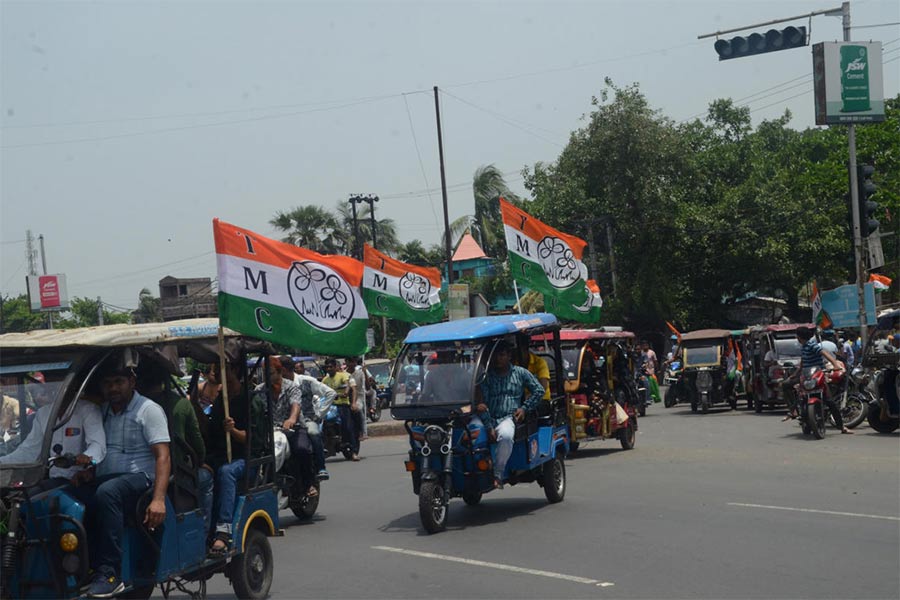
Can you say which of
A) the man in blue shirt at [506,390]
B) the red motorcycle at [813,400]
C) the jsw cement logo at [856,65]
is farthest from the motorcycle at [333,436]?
the jsw cement logo at [856,65]

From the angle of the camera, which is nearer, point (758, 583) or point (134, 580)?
point (134, 580)

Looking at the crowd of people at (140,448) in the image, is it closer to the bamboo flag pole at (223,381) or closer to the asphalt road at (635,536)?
the bamboo flag pole at (223,381)

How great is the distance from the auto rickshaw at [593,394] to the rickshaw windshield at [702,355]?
392 inches

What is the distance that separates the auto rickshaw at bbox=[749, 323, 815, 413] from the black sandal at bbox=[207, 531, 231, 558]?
19.0 metres

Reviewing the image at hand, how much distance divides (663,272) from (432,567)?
3336 centimetres

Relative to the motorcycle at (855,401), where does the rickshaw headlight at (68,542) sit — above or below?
Result: above

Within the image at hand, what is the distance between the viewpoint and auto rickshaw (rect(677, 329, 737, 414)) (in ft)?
86.3

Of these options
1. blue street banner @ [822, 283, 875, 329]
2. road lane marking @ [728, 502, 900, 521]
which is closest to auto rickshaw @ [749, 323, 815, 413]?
blue street banner @ [822, 283, 875, 329]

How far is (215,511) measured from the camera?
721cm

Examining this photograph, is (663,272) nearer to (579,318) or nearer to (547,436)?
(579,318)

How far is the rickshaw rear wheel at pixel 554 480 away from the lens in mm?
11797

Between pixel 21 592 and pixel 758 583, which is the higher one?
pixel 21 592

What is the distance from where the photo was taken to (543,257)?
1988 cm

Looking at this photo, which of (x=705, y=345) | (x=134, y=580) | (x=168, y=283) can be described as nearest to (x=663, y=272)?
(x=705, y=345)
